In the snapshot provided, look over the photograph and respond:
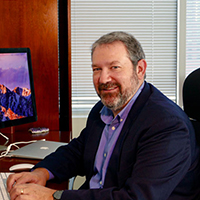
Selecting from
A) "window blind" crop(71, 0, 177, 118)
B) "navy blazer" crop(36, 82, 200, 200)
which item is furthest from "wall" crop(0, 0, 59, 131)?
"navy blazer" crop(36, 82, 200, 200)

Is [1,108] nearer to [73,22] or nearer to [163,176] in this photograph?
[163,176]

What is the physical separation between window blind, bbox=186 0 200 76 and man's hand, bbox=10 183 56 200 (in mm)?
2123

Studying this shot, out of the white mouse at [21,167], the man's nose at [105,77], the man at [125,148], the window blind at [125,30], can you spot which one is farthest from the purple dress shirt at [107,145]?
the window blind at [125,30]

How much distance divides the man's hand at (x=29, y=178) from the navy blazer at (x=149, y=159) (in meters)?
0.05

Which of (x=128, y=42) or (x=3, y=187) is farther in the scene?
(x=128, y=42)

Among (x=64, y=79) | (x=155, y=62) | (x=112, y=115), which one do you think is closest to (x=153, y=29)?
(x=155, y=62)

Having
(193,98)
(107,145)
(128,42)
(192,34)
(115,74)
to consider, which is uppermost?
(192,34)

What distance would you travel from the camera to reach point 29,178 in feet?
4.01

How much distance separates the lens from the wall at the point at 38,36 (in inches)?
82.5

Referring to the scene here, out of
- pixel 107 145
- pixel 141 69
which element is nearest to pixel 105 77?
pixel 141 69

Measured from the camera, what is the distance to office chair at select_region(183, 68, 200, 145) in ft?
4.36

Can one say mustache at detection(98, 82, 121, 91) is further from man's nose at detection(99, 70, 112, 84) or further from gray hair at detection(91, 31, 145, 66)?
gray hair at detection(91, 31, 145, 66)

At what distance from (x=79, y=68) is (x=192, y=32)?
109cm

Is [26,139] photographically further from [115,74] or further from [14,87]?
[115,74]
